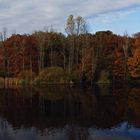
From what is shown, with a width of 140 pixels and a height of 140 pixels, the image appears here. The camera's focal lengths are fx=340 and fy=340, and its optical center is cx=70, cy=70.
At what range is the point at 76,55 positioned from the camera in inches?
3408

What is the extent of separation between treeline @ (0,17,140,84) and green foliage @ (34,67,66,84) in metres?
2.31

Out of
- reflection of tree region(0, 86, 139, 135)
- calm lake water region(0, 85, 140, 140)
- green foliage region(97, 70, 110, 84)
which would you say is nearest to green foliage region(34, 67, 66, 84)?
green foliage region(97, 70, 110, 84)

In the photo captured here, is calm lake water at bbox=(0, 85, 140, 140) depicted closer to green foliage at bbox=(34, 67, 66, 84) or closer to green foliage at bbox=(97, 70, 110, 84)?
green foliage at bbox=(34, 67, 66, 84)

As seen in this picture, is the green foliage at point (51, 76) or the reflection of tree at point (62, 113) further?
the green foliage at point (51, 76)

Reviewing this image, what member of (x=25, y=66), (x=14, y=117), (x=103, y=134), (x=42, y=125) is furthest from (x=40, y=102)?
(x=25, y=66)

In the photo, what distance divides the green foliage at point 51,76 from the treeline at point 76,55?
231 centimetres

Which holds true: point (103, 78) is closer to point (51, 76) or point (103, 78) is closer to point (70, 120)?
point (51, 76)

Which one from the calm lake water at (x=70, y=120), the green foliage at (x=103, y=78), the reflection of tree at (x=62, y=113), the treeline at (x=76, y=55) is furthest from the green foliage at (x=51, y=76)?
the calm lake water at (x=70, y=120)

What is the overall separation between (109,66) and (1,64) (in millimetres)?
27368

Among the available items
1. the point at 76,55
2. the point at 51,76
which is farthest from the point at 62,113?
the point at 76,55

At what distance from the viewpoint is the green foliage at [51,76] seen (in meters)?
77.6

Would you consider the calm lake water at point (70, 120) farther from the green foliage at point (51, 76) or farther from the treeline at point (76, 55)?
the treeline at point (76, 55)

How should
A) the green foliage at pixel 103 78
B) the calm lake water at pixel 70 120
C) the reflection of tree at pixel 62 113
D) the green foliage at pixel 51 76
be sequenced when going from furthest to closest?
1. the green foliage at pixel 103 78
2. the green foliage at pixel 51 76
3. the reflection of tree at pixel 62 113
4. the calm lake water at pixel 70 120

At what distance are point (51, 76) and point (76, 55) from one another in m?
11.7
